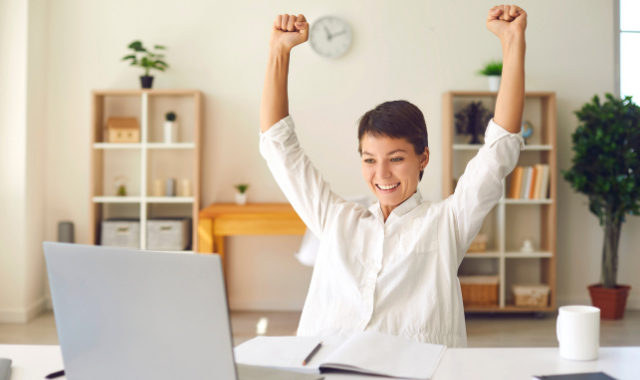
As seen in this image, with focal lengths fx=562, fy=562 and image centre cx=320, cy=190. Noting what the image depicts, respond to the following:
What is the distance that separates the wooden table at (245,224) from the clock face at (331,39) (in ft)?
4.32

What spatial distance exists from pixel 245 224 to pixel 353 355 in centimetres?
280

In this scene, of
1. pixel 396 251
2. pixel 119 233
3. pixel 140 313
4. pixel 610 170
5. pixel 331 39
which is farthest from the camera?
pixel 331 39

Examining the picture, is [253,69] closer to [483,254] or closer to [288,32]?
[483,254]

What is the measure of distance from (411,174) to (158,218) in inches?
121

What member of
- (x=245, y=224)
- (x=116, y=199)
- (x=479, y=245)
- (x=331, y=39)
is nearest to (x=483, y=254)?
(x=479, y=245)

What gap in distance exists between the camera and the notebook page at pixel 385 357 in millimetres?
931

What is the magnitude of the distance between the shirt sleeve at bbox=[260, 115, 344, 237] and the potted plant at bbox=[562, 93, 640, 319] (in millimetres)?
3037

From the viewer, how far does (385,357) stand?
3.22ft

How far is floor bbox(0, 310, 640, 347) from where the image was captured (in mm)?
3451

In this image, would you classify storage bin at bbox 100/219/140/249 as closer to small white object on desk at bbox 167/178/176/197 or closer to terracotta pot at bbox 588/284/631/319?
small white object on desk at bbox 167/178/176/197

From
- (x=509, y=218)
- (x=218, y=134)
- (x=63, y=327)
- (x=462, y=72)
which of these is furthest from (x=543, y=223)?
(x=63, y=327)

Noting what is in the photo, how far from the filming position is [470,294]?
4043 millimetres

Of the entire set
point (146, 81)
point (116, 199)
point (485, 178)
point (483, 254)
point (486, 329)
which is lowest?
point (486, 329)

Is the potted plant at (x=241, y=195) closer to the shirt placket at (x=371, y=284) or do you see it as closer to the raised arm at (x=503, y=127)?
the shirt placket at (x=371, y=284)
